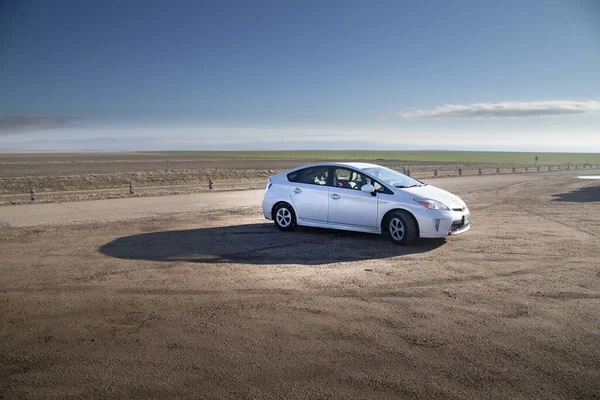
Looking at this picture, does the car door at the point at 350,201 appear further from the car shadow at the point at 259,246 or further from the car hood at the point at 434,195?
the car hood at the point at 434,195

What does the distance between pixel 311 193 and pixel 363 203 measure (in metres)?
1.25

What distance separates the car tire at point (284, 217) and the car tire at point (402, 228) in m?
2.39

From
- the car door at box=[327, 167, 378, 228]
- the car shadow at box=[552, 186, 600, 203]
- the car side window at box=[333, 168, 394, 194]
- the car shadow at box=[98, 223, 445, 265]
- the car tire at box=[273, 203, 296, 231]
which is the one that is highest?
the car side window at box=[333, 168, 394, 194]

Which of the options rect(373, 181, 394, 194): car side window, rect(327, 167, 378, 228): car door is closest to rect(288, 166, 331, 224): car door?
rect(327, 167, 378, 228): car door

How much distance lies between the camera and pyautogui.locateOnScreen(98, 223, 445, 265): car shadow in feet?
29.4

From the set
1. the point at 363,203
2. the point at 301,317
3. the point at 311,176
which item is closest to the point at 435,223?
the point at 363,203

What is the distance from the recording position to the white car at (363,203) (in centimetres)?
988

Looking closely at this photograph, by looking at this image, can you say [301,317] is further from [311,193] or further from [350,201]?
[311,193]

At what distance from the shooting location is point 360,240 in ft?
34.9

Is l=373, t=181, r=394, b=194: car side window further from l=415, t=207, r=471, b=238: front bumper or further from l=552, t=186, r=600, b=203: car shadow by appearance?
l=552, t=186, r=600, b=203: car shadow

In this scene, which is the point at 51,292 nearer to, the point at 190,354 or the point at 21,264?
the point at 21,264

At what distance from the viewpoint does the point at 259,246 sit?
10.1 metres

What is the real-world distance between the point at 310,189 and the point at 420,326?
6.08 meters

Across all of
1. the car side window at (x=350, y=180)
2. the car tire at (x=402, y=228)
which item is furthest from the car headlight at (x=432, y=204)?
the car side window at (x=350, y=180)
